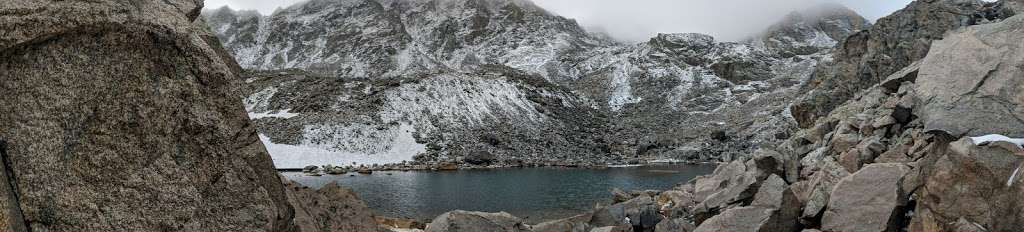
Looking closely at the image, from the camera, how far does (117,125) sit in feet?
17.3

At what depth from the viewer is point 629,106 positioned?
143125 millimetres

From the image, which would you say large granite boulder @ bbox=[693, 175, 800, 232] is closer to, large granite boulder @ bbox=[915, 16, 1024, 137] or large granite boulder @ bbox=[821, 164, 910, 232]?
large granite boulder @ bbox=[821, 164, 910, 232]

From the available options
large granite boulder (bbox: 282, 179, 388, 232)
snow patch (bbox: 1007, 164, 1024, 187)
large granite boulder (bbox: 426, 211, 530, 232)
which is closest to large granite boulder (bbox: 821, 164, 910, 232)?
snow patch (bbox: 1007, 164, 1024, 187)

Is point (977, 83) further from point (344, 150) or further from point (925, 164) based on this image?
point (344, 150)

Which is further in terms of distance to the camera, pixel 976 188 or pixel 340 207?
pixel 340 207

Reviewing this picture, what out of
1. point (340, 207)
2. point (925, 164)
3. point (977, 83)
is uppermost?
point (977, 83)

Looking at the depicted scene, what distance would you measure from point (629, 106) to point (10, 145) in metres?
142

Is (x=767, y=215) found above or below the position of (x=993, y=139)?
below

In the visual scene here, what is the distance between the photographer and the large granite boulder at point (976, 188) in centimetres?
1128

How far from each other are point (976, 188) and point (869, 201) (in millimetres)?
3182

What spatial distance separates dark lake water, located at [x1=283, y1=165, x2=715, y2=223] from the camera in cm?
4050

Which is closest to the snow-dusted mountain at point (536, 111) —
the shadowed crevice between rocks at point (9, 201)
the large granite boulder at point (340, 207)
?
the large granite boulder at point (340, 207)

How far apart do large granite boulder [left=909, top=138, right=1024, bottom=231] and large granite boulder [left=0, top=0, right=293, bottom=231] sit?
12.3m

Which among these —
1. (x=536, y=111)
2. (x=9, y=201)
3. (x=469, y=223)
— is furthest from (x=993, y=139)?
(x=536, y=111)
